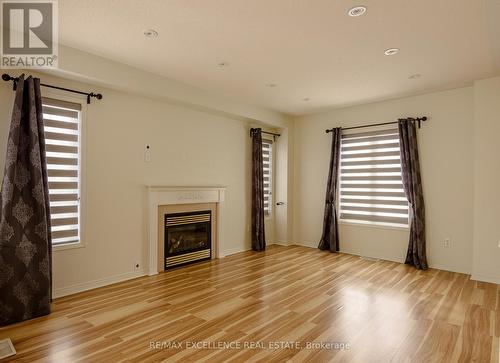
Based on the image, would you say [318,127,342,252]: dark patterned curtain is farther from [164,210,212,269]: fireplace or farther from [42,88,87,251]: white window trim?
[42,88,87,251]: white window trim

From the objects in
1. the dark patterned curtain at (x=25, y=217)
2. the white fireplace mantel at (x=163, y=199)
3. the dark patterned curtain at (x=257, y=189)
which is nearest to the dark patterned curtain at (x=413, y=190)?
the dark patterned curtain at (x=257, y=189)

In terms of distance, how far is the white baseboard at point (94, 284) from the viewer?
341 centimetres

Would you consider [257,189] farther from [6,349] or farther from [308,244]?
[6,349]

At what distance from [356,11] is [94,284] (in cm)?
413

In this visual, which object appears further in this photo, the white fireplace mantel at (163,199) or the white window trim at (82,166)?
the white fireplace mantel at (163,199)

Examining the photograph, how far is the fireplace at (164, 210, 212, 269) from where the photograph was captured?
4525 mm

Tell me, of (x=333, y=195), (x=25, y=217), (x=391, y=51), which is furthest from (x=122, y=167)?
(x=333, y=195)

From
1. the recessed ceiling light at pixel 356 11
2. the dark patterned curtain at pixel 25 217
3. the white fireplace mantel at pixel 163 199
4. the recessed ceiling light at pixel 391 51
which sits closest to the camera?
the recessed ceiling light at pixel 356 11

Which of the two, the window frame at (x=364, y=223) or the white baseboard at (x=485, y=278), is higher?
the window frame at (x=364, y=223)

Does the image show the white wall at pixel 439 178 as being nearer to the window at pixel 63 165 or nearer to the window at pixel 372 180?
the window at pixel 372 180

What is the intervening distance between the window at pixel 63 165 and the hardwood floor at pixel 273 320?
32.1 inches

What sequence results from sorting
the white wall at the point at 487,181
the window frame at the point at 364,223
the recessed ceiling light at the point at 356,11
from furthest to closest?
the window frame at the point at 364,223 → the white wall at the point at 487,181 → the recessed ceiling light at the point at 356,11

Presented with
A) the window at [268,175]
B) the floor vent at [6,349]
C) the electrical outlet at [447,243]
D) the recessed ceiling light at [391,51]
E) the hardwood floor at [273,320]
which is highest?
the recessed ceiling light at [391,51]

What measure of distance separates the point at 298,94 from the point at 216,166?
1.88 meters
